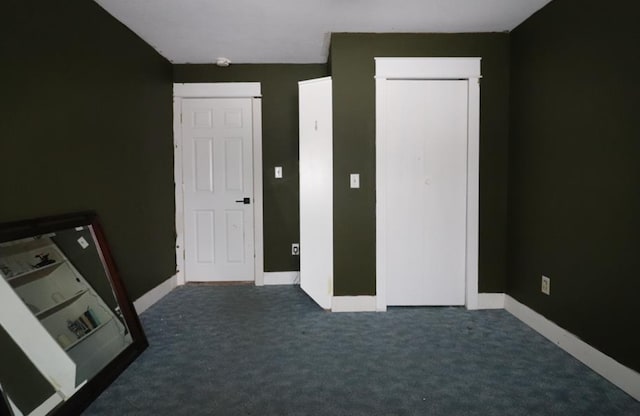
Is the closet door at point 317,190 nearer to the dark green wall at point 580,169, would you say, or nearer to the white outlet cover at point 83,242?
the dark green wall at point 580,169

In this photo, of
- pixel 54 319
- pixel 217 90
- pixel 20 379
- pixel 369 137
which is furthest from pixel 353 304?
pixel 217 90

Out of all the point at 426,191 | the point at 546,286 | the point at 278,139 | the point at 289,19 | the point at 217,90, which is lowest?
→ the point at 546,286

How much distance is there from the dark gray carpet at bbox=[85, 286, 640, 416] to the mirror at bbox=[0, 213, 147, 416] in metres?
0.16

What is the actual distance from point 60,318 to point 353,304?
6.81 ft

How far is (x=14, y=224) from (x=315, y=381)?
1.74m

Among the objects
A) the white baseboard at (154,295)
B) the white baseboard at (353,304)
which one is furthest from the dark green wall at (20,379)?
the white baseboard at (353,304)

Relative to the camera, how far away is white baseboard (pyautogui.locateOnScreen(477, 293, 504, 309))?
3.21m

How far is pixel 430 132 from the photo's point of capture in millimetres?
3172

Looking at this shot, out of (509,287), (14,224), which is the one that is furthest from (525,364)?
(14,224)

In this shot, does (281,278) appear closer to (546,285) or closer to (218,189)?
(218,189)

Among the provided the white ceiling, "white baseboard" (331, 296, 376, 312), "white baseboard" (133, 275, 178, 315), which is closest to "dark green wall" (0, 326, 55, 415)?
"white baseboard" (133, 275, 178, 315)

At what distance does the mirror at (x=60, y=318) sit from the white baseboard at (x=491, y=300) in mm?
2665

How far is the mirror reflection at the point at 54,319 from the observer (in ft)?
5.35

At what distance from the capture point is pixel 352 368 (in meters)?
2.20
